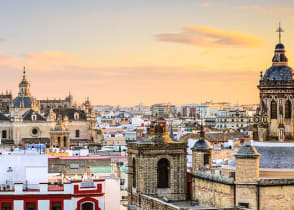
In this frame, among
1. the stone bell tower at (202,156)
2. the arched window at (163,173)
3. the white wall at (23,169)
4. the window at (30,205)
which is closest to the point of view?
the arched window at (163,173)

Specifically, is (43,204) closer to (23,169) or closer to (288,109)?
(23,169)

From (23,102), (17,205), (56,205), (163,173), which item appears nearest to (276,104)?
(163,173)

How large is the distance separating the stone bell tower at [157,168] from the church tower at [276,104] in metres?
3.69

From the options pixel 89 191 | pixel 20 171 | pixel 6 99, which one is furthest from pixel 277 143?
pixel 6 99

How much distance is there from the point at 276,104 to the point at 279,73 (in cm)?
135

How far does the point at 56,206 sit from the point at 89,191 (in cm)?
176

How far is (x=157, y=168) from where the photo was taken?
33844 mm

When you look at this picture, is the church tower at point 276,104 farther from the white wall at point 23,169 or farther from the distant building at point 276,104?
the white wall at point 23,169

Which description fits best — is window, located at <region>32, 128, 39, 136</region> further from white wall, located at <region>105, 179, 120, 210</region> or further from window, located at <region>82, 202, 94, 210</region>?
window, located at <region>82, 202, 94, 210</region>

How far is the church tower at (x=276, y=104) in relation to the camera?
3278cm

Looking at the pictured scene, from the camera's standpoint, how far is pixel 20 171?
131 ft

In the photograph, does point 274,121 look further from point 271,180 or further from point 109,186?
point 109,186

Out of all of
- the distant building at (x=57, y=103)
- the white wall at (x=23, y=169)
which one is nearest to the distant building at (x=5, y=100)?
the distant building at (x=57, y=103)

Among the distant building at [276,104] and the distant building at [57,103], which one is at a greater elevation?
the distant building at [57,103]
